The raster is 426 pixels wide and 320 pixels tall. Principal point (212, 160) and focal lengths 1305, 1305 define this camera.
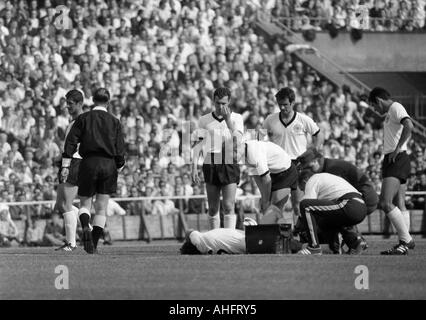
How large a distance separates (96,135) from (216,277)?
15.9 feet

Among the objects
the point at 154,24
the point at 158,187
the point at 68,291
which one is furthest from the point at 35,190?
the point at 68,291

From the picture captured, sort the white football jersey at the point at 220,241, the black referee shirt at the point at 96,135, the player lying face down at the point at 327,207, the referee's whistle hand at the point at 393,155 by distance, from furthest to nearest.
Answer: the referee's whistle hand at the point at 393,155 < the black referee shirt at the point at 96,135 < the white football jersey at the point at 220,241 < the player lying face down at the point at 327,207

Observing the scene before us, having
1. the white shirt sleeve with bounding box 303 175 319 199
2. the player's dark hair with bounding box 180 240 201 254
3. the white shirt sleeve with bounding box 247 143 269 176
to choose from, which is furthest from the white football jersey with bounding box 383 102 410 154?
the player's dark hair with bounding box 180 240 201 254

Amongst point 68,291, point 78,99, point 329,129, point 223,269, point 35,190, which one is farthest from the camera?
point 329,129

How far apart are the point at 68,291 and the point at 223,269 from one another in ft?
7.84

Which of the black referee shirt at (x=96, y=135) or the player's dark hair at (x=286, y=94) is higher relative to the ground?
the player's dark hair at (x=286, y=94)

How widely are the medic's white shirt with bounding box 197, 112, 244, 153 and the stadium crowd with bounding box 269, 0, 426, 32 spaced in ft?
56.6

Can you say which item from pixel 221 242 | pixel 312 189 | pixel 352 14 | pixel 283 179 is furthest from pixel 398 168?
pixel 352 14

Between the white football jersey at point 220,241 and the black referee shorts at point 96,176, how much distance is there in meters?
1.35

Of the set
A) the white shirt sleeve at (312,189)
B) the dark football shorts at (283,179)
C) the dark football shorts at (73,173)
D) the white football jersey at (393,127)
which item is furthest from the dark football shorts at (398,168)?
the dark football shorts at (73,173)

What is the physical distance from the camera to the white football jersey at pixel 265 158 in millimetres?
17625

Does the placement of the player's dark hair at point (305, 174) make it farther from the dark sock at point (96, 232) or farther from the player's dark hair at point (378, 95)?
the dark sock at point (96, 232)

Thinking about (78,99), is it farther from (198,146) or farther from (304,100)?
(304,100)

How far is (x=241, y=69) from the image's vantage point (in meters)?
32.1
